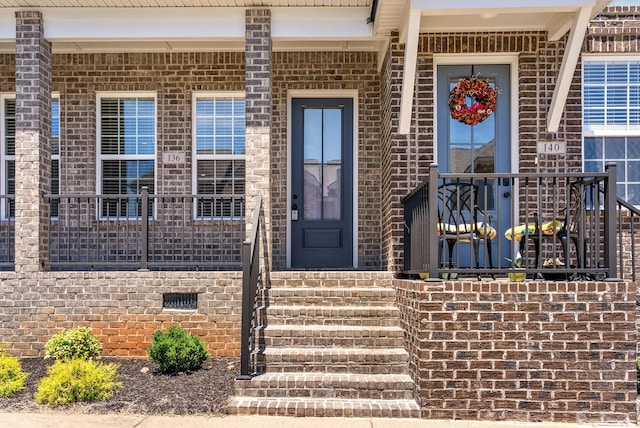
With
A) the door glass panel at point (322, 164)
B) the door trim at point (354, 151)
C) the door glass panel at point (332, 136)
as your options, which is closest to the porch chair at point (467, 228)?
the door trim at point (354, 151)

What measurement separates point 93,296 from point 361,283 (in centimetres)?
316

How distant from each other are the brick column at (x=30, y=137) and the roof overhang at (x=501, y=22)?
417cm

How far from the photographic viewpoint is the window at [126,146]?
9000 millimetres

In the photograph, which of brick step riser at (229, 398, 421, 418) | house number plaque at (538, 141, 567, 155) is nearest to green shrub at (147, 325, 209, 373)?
brick step riser at (229, 398, 421, 418)

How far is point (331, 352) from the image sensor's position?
6.07 metres

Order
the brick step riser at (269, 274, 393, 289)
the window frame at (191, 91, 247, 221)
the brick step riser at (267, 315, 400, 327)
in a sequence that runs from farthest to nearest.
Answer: the window frame at (191, 91, 247, 221) < the brick step riser at (269, 274, 393, 289) < the brick step riser at (267, 315, 400, 327)

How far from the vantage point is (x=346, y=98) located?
8.96m

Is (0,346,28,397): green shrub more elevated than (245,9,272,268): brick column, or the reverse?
(245,9,272,268): brick column

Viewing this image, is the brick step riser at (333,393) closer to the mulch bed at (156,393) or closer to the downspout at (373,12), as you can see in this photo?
the mulch bed at (156,393)

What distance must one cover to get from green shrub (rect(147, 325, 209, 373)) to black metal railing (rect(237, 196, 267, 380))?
704 mm

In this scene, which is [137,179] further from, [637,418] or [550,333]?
[637,418]

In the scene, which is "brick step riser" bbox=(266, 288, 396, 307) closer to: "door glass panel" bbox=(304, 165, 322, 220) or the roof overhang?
the roof overhang

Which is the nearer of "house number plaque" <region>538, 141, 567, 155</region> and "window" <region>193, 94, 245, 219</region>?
"house number plaque" <region>538, 141, 567, 155</region>

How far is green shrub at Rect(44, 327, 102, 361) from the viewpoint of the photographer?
677 cm
